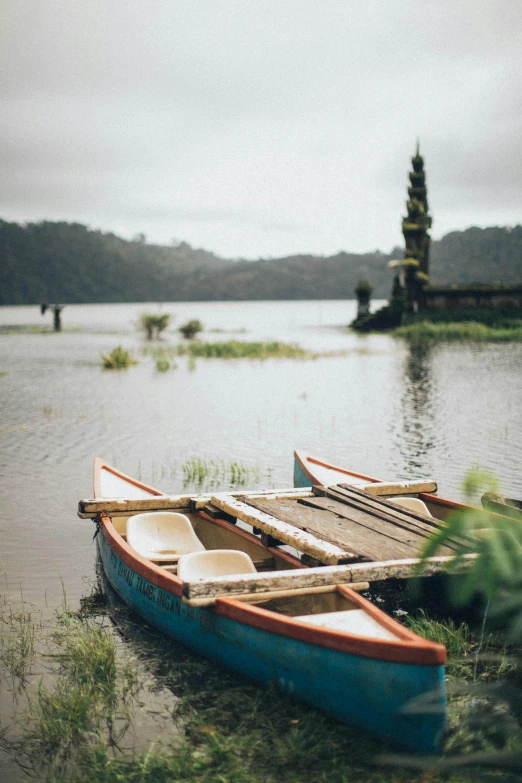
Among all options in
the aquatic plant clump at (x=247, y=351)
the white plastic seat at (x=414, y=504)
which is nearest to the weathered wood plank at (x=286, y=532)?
the white plastic seat at (x=414, y=504)

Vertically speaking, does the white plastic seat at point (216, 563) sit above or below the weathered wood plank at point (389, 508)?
below

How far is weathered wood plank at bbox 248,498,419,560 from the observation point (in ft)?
21.7

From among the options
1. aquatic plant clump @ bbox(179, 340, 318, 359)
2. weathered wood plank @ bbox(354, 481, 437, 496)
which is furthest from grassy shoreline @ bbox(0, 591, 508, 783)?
aquatic plant clump @ bbox(179, 340, 318, 359)

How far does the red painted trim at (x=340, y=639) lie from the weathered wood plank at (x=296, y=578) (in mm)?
164

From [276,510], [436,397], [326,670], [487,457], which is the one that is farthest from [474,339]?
[326,670]

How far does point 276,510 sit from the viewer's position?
788cm

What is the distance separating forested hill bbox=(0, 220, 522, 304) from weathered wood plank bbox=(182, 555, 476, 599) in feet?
447

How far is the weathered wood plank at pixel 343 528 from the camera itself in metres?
6.60

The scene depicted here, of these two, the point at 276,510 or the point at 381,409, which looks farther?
the point at 381,409

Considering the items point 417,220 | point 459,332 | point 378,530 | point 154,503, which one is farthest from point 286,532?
point 417,220

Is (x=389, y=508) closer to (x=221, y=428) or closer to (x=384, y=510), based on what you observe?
(x=384, y=510)

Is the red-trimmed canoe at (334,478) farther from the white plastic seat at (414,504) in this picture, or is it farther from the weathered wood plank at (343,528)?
the weathered wood plank at (343,528)

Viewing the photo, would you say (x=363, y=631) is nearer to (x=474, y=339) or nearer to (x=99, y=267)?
(x=474, y=339)

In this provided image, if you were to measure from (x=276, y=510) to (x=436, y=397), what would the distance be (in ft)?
55.6
